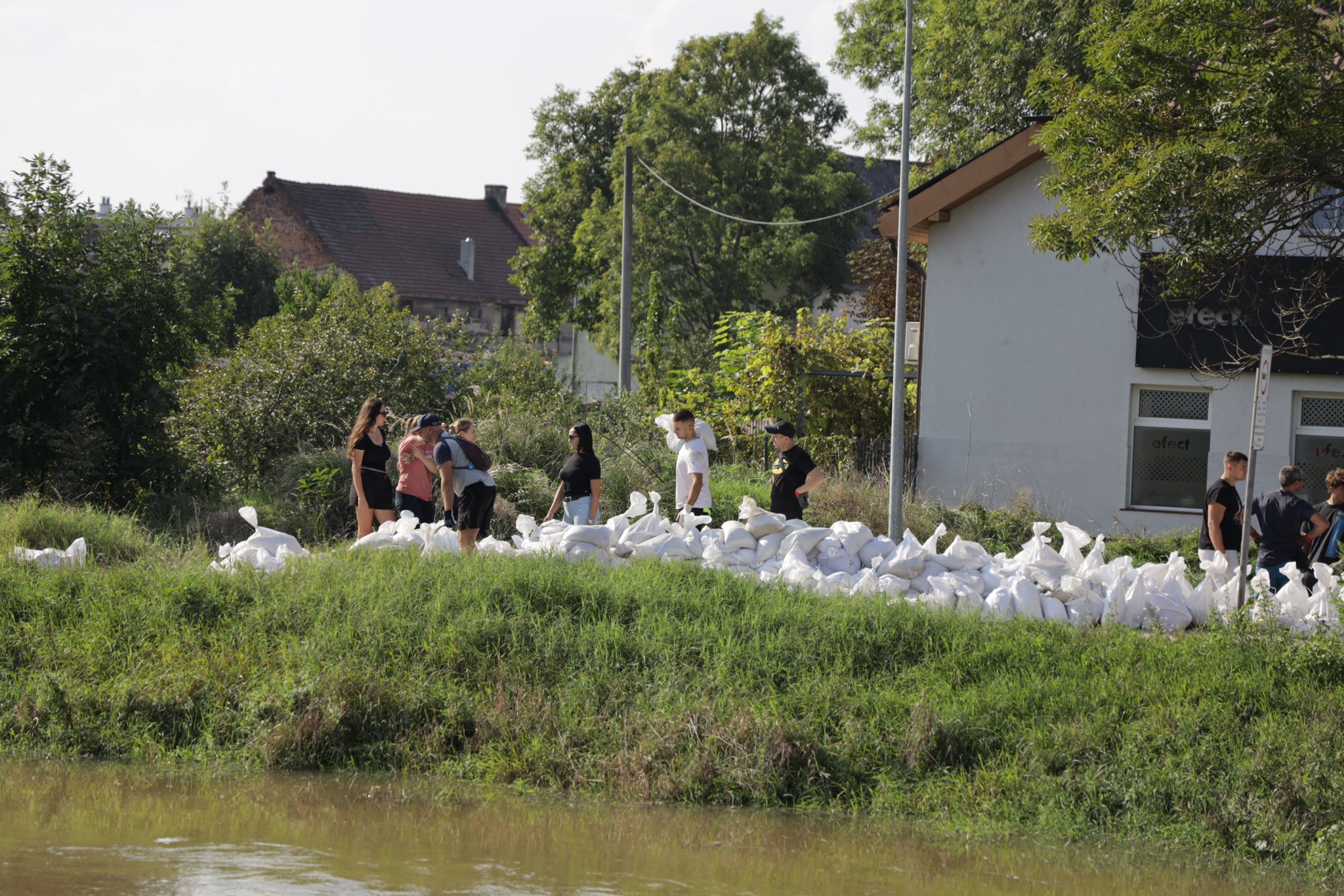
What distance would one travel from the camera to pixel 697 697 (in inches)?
322

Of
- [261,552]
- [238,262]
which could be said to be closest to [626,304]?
[261,552]

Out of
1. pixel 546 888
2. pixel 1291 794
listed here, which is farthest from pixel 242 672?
pixel 1291 794

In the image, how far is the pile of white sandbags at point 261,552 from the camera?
34.0 ft

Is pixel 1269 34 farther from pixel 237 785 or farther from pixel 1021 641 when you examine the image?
pixel 237 785

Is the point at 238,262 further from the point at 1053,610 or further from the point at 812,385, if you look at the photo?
the point at 1053,610

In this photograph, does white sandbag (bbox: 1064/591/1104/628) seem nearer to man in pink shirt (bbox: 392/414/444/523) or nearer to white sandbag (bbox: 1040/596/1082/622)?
white sandbag (bbox: 1040/596/1082/622)

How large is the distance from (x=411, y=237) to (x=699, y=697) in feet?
156

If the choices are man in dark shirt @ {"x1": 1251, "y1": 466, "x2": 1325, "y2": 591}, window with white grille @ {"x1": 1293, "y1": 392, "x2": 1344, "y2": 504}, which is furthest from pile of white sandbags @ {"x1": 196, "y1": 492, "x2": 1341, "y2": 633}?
window with white grille @ {"x1": 1293, "y1": 392, "x2": 1344, "y2": 504}

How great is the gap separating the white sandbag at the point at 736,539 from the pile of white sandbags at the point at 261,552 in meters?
3.32

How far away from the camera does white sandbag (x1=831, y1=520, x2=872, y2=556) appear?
10852 millimetres

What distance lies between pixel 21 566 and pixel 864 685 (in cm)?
668

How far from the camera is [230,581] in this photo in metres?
9.83

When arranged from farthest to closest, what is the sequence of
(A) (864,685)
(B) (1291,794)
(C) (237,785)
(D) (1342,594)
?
(D) (1342,594) < (A) (864,685) < (C) (237,785) < (B) (1291,794)

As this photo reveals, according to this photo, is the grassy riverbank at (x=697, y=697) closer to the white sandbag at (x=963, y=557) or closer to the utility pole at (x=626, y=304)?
the white sandbag at (x=963, y=557)
